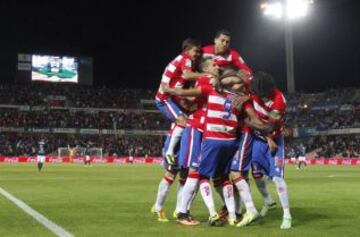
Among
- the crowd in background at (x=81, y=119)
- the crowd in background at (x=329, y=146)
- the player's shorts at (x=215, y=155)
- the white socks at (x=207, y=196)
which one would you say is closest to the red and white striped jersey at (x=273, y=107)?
the player's shorts at (x=215, y=155)

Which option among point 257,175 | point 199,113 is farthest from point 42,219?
point 257,175

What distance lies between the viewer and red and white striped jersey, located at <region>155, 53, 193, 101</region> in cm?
880

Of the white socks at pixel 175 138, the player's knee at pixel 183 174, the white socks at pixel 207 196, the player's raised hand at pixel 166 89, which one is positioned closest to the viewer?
the white socks at pixel 207 196

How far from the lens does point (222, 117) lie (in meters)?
8.09

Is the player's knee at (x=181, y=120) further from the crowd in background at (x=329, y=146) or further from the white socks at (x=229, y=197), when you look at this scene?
→ the crowd in background at (x=329, y=146)

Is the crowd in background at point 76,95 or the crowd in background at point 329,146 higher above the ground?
the crowd in background at point 76,95

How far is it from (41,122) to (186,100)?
61.2 metres

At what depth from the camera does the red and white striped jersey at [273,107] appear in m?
8.41

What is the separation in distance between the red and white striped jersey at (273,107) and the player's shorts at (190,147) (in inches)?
38.6

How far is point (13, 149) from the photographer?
59.0 meters

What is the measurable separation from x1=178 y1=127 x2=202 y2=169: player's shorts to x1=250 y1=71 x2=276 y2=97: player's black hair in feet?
3.38

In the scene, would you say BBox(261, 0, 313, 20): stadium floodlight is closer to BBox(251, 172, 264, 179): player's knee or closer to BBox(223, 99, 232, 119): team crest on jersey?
BBox(251, 172, 264, 179): player's knee

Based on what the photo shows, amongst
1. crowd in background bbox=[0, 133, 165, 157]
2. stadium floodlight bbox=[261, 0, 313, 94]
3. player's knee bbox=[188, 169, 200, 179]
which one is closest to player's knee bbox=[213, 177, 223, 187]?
player's knee bbox=[188, 169, 200, 179]

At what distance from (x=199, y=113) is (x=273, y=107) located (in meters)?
1.09
